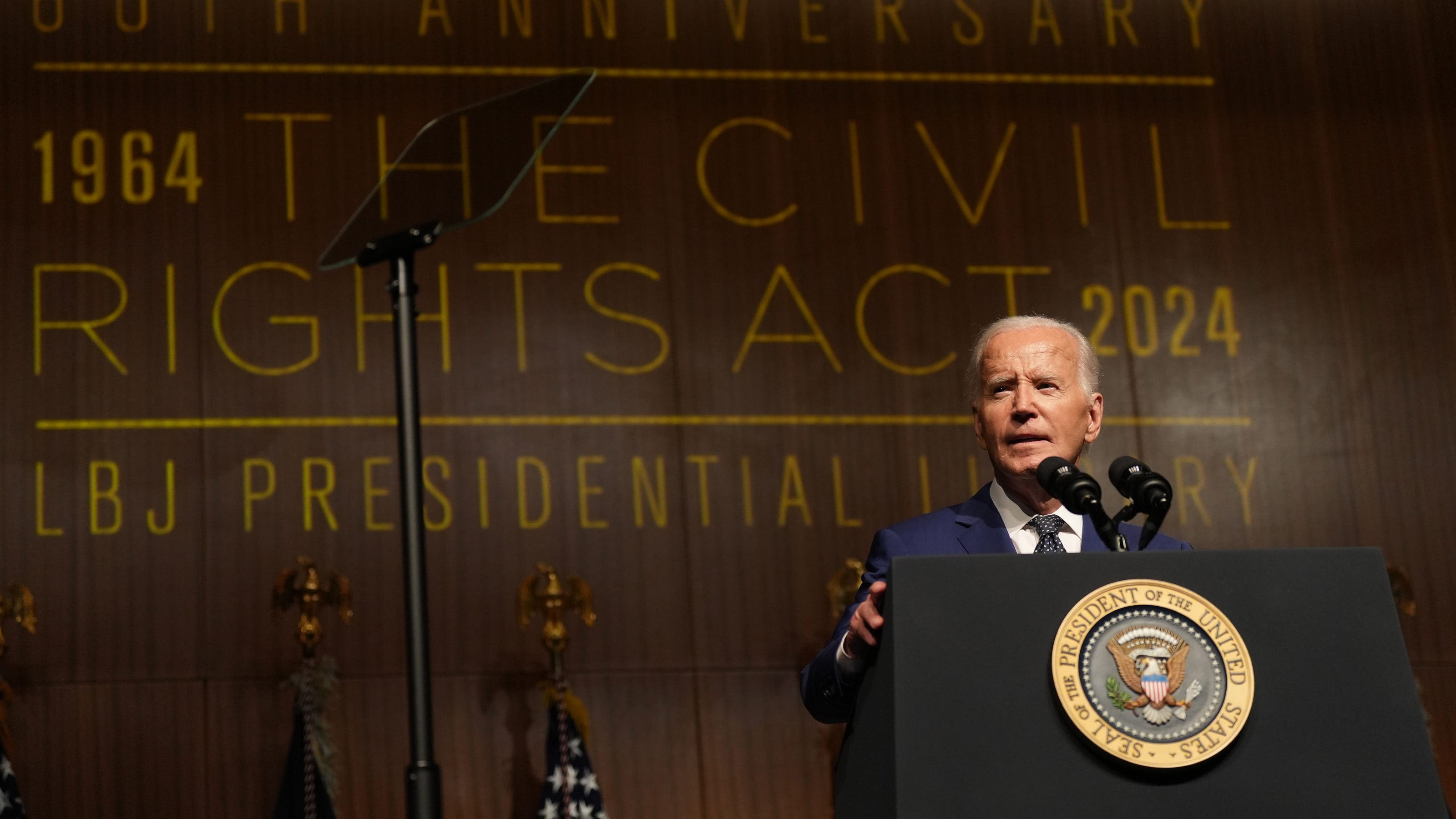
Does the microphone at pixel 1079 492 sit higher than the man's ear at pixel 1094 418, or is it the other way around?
the man's ear at pixel 1094 418

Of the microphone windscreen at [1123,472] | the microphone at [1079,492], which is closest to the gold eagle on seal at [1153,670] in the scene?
the microphone at [1079,492]

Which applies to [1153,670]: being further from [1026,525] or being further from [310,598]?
[310,598]

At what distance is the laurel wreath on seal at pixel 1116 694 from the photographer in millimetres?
1789

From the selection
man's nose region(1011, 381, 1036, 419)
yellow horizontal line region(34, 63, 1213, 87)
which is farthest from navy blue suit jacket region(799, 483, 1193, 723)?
yellow horizontal line region(34, 63, 1213, 87)

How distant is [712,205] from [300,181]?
137 centimetres

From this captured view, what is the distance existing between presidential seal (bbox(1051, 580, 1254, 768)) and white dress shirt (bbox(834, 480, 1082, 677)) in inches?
29.1

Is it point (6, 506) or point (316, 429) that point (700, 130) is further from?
point (6, 506)

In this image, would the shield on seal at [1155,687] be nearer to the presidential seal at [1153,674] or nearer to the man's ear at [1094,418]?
the presidential seal at [1153,674]

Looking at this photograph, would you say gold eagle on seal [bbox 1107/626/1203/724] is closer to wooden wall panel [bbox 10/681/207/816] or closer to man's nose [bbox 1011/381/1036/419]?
man's nose [bbox 1011/381/1036/419]

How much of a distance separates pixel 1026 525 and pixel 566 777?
8.00 feet

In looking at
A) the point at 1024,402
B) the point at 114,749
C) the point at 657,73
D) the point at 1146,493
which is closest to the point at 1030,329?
the point at 1024,402

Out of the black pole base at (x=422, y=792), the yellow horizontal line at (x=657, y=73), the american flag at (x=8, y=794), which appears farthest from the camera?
the yellow horizontal line at (x=657, y=73)

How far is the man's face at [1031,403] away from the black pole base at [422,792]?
1099mm

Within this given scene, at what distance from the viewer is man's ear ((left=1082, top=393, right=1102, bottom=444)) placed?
113 inches
